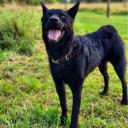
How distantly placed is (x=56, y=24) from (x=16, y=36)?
5638mm

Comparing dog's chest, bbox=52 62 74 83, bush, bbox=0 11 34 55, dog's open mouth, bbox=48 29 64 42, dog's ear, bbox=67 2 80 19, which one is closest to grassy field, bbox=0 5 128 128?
bush, bbox=0 11 34 55

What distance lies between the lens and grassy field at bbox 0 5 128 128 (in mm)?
5895

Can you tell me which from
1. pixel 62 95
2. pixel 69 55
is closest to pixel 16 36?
pixel 62 95

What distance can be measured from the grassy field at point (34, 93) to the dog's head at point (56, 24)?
4.26ft

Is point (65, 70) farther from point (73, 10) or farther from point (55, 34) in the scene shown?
point (73, 10)

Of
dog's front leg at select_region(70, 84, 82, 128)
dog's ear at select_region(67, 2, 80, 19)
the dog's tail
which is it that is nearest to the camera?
dog's ear at select_region(67, 2, 80, 19)

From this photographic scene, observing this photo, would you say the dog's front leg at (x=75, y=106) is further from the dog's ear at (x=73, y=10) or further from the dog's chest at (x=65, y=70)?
the dog's ear at (x=73, y=10)

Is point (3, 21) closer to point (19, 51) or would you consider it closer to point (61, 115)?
point (19, 51)

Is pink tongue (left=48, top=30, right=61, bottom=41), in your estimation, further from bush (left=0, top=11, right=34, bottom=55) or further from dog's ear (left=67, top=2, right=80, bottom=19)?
bush (left=0, top=11, right=34, bottom=55)

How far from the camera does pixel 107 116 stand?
6285mm

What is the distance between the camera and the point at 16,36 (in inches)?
415

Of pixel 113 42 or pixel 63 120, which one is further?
pixel 113 42

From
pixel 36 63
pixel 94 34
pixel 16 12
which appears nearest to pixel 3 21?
pixel 16 12

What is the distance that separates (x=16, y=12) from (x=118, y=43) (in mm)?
5809
